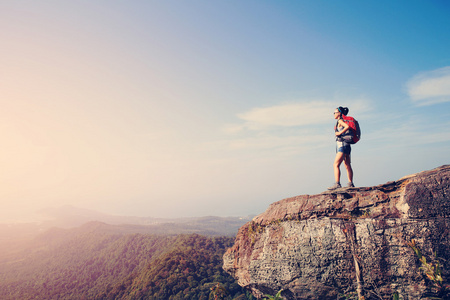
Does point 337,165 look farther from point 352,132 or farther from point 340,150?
point 352,132

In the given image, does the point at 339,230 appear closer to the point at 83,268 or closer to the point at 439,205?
the point at 439,205

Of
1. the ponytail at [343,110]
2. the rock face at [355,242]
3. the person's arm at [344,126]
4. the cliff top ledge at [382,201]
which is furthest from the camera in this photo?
the ponytail at [343,110]

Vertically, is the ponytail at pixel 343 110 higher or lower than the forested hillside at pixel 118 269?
higher

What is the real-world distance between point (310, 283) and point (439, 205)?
4968 mm

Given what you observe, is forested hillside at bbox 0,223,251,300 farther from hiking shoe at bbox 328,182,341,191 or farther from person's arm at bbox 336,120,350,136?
person's arm at bbox 336,120,350,136

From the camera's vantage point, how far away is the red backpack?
32.8ft

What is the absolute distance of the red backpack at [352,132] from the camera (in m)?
10.0

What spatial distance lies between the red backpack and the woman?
0.12 m

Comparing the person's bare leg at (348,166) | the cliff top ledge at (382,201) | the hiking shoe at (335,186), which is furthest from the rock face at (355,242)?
the person's bare leg at (348,166)

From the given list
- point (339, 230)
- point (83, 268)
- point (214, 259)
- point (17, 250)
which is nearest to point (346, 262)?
point (339, 230)

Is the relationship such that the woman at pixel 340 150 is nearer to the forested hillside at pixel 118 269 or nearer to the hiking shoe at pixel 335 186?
the hiking shoe at pixel 335 186

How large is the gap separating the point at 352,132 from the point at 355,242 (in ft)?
14.3

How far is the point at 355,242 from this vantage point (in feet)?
27.3

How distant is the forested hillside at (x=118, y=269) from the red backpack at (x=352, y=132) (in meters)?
17.6
